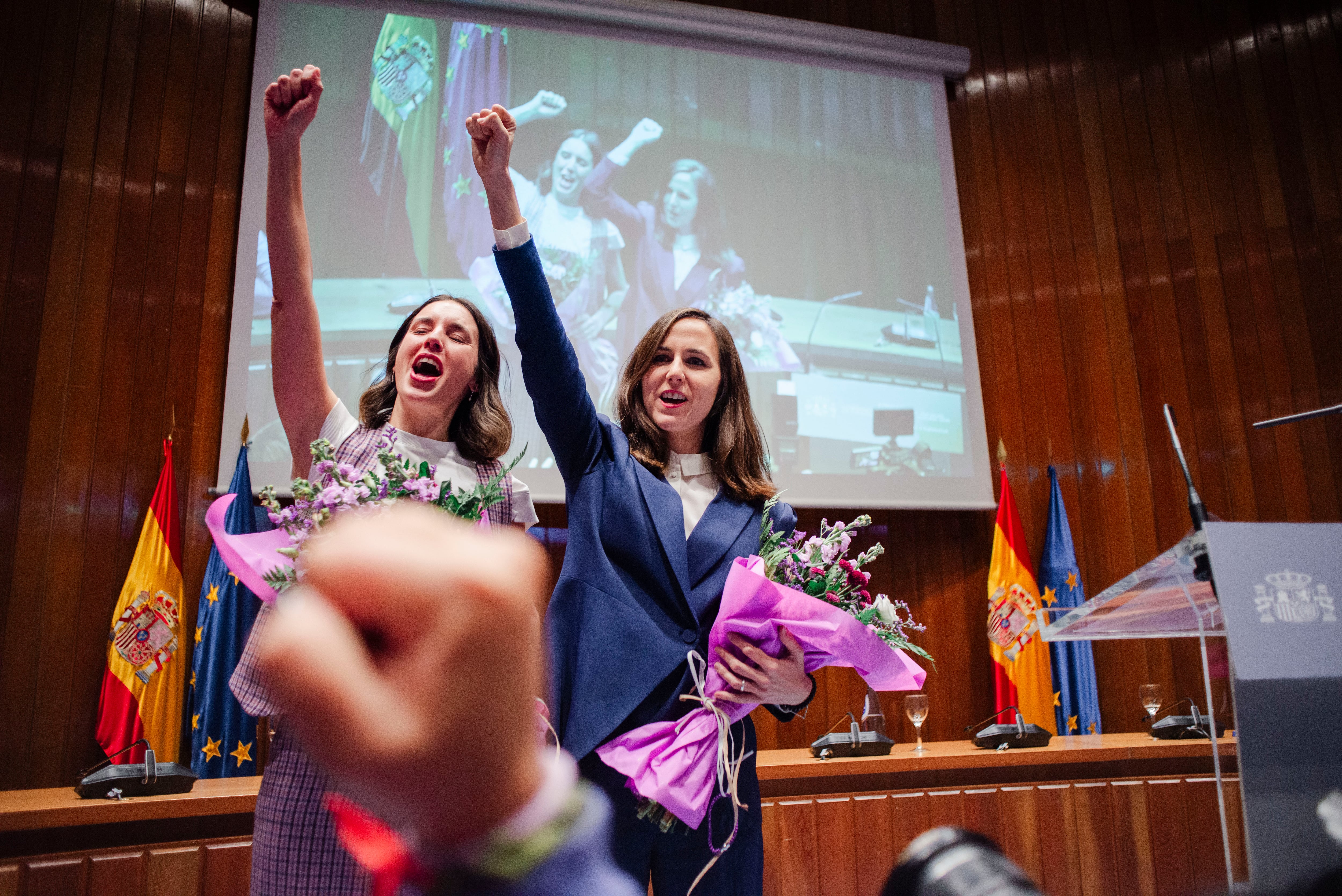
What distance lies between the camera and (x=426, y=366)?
1.51 metres

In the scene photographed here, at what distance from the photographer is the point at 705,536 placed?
1493 mm

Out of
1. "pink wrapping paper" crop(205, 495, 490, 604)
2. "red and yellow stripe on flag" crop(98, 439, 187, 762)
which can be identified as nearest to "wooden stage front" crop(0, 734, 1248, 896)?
"red and yellow stripe on flag" crop(98, 439, 187, 762)

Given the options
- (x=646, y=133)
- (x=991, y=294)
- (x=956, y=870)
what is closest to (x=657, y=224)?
(x=646, y=133)

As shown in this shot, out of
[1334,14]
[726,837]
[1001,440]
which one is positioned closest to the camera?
[726,837]

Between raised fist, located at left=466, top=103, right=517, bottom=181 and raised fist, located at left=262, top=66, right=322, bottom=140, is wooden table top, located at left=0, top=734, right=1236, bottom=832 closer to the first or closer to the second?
raised fist, located at left=466, top=103, right=517, bottom=181

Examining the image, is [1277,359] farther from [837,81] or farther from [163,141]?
[163,141]

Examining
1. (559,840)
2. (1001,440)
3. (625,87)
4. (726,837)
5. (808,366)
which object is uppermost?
(625,87)

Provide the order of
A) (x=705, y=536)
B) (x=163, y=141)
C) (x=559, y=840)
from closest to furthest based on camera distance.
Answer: (x=559, y=840) < (x=705, y=536) < (x=163, y=141)

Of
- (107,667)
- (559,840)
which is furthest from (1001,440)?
(559,840)

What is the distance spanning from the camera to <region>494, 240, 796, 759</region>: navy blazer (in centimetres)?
133

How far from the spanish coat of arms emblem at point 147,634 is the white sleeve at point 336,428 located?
259cm

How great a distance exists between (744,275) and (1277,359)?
309cm

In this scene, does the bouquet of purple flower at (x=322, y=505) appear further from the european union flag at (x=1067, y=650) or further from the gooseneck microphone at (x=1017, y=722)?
the european union flag at (x=1067, y=650)

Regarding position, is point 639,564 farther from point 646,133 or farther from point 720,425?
point 646,133
